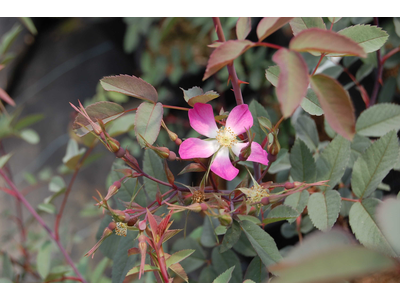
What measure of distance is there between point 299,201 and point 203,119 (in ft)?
0.57

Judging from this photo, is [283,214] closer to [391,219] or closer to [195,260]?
[391,219]

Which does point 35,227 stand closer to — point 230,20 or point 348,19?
point 230,20

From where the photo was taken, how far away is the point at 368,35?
0.34m

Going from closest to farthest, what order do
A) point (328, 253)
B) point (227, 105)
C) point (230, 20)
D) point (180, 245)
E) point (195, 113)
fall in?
1. point (328, 253)
2. point (195, 113)
3. point (180, 245)
4. point (230, 20)
5. point (227, 105)

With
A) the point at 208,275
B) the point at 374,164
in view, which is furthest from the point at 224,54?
the point at 208,275

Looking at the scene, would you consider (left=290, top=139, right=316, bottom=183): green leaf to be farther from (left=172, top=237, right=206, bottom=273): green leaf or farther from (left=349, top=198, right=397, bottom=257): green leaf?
(left=172, top=237, right=206, bottom=273): green leaf

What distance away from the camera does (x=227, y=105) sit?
983 mm

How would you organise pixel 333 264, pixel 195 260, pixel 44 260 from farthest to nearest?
pixel 44 260
pixel 195 260
pixel 333 264

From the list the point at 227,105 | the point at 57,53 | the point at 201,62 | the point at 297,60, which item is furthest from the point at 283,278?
the point at 57,53

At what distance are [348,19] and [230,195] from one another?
428 millimetres

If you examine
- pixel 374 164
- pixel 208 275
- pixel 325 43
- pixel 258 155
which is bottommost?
pixel 208 275

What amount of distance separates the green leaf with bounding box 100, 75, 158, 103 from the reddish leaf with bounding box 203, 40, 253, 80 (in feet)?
0.41

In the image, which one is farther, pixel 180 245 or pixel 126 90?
pixel 180 245

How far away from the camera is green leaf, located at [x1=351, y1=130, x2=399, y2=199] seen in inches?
13.8
